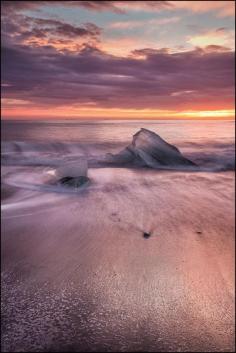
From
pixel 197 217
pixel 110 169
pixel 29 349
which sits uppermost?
pixel 110 169

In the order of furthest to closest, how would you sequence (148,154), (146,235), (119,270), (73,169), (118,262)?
(148,154), (73,169), (146,235), (118,262), (119,270)

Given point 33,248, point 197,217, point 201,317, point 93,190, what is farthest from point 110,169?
point 201,317

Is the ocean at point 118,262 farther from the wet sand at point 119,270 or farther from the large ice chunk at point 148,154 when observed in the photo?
the large ice chunk at point 148,154

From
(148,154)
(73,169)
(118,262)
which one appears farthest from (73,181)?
(118,262)

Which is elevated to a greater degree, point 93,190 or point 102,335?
point 93,190

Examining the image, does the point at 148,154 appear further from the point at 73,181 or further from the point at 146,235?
the point at 146,235

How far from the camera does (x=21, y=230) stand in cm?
315

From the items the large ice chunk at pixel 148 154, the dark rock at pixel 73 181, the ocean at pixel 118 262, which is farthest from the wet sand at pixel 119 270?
the large ice chunk at pixel 148 154

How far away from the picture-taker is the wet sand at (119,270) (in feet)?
5.00

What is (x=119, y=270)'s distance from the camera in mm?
2188

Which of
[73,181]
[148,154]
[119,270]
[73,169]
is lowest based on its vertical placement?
[119,270]

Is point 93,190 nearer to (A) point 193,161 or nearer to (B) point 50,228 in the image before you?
(B) point 50,228

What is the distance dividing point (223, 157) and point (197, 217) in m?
4.26

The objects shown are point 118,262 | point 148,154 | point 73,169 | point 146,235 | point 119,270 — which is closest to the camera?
point 119,270
